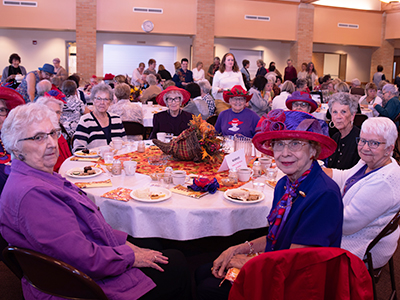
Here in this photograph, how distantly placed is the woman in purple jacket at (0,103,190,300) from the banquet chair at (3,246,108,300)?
0.05 m

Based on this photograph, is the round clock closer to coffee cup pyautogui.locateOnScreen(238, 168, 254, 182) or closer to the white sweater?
coffee cup pyautogui.locateOnScreen(238, 168, 254, 182)

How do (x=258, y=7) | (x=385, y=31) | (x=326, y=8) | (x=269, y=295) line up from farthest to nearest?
1. (x=385, y=31)
2. (x=326, y=8)
3. (x=258, y=7)
4. (x=269, y=295)

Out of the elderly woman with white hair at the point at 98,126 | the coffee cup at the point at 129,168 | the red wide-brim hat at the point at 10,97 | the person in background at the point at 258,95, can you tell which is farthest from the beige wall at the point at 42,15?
the coffee cup at the point at 129,168

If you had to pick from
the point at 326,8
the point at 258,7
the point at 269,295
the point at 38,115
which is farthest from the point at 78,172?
the point at 326,8

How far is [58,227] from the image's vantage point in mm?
1473

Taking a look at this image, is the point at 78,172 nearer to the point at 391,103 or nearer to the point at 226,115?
the point at 226,115

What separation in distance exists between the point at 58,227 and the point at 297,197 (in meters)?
1.10

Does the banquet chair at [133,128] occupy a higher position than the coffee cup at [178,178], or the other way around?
the banquet chair at [133,128]

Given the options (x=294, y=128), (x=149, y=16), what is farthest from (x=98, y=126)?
(x=149, y=16)

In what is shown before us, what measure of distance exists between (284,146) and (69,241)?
1.11 meters

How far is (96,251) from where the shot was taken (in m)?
1.58

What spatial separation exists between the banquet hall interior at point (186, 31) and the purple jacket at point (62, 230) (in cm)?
1337

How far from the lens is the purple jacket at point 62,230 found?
1.45 m

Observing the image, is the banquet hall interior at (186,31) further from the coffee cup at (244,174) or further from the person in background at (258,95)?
the coffee cup at (244,174)
